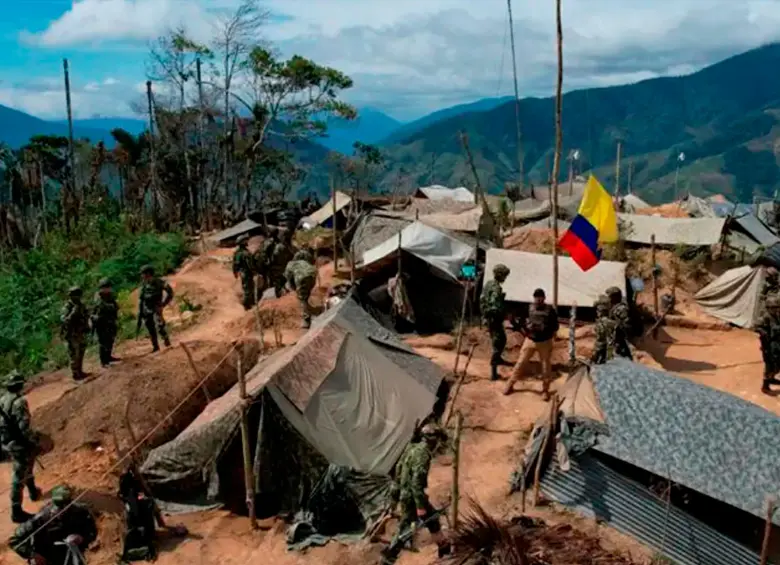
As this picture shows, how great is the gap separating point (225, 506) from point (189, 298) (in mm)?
9089

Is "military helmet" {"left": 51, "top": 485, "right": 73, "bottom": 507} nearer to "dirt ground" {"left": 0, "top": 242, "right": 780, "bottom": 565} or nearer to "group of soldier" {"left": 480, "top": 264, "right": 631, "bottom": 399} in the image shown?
"dirt ground" {"left": 0, "top": 242, "right": 780, "bottom": 565}

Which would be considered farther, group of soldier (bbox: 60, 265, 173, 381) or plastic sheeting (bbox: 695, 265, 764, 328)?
plastic sheeting (bbox: 695, 265, 764, 328)

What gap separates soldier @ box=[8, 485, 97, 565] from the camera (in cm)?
632

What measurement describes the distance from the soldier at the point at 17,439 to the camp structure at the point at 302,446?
123 cm

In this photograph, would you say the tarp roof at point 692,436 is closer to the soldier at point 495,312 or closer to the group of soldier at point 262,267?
the soldier at point 495,312

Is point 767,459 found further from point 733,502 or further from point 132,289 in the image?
point 132,289

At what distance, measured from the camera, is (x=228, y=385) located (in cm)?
1069

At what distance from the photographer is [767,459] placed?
757 centimetres

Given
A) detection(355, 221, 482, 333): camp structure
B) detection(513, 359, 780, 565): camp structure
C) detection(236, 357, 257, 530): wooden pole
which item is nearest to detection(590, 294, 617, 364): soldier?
detection(513, 359, 780, 565): camp structure

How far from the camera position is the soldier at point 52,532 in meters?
6.32

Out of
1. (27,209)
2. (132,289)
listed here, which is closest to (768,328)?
(132,289)

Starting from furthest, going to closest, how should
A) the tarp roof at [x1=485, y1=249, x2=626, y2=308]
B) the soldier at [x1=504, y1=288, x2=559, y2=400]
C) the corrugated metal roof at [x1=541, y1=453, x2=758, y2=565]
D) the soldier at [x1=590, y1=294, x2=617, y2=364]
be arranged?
the tarp roof at [x1=485, y1=249, x2=626, y2=308] → the soldier at [x1=590, y1=294, x2=617, y2=364] → the soldier at [x1=504, y1=288, x2=559, y2=400] → the corrugated metal roof at [x1=541, y1=453, x2=758, y2=565]

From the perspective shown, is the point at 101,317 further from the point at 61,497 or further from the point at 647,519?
the point at 647,519

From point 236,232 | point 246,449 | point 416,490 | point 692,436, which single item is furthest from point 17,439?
point 236,232
